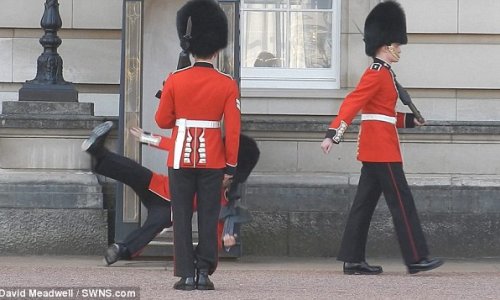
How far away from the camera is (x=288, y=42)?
36.4ft

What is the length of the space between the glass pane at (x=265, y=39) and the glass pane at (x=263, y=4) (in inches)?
2.3

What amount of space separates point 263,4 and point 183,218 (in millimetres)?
3528

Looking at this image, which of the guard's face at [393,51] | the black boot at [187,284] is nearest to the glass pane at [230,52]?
the guard's face at [393,51]

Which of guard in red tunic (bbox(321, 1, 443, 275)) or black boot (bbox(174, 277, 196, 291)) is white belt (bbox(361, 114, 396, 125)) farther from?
black boot (bbox(174, 277, 196, 291))

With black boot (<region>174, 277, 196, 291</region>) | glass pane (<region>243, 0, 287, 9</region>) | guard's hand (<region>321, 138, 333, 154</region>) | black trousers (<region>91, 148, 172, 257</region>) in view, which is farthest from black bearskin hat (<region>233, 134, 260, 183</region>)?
glass pane (<region>243, 0, 287, 9</region>)

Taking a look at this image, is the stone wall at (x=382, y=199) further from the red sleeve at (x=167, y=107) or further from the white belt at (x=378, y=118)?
the red sleeve at (x=167, y=107)

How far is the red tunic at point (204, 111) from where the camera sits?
793 cm

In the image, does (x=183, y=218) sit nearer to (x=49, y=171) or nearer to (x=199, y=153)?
(x=199, y=153)

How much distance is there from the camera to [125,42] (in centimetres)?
958

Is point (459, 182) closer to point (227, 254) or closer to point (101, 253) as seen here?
point (227, 254)

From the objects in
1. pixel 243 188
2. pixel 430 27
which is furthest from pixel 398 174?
pixel 430 27

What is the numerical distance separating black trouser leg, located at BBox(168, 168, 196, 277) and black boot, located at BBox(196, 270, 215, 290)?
0.16 ft

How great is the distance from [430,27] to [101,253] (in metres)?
3.18

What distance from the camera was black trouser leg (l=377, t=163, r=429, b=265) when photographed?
8.92m
